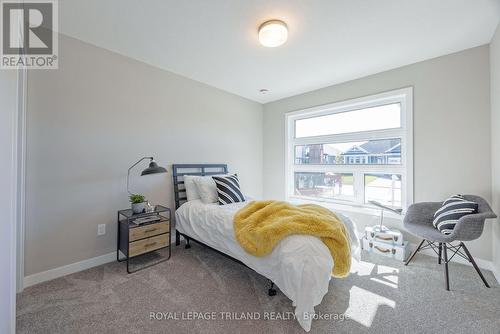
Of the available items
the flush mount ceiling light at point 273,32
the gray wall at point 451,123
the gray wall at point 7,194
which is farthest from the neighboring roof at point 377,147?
the gray wall at point 7,194

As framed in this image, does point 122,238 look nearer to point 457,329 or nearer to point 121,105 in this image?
point 121,105

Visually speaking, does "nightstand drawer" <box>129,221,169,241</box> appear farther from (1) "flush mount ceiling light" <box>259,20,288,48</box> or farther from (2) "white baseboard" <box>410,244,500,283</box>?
(2) "white baseboard" <box>410,244,500,283</box>

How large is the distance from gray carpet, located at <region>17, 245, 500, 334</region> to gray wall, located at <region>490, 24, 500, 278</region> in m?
0.40

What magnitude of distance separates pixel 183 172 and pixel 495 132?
3.77 m

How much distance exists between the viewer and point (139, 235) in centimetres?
224

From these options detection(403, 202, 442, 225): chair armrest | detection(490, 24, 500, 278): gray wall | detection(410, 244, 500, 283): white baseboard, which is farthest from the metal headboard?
detection(490, 24, 500, 278): gray wall

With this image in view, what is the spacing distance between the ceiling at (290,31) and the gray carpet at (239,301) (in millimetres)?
2530

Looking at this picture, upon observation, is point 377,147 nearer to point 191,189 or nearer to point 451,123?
point 451,123

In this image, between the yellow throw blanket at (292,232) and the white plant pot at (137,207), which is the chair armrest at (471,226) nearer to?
the yellow throw blanket at (292,232)

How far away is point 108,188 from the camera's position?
7.89 ft

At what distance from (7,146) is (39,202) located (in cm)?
110

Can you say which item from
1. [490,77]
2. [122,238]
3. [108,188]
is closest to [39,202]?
[108,188]

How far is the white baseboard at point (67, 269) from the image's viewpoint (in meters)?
1.94

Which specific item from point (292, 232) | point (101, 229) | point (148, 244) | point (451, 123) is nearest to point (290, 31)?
point (292, 232)
